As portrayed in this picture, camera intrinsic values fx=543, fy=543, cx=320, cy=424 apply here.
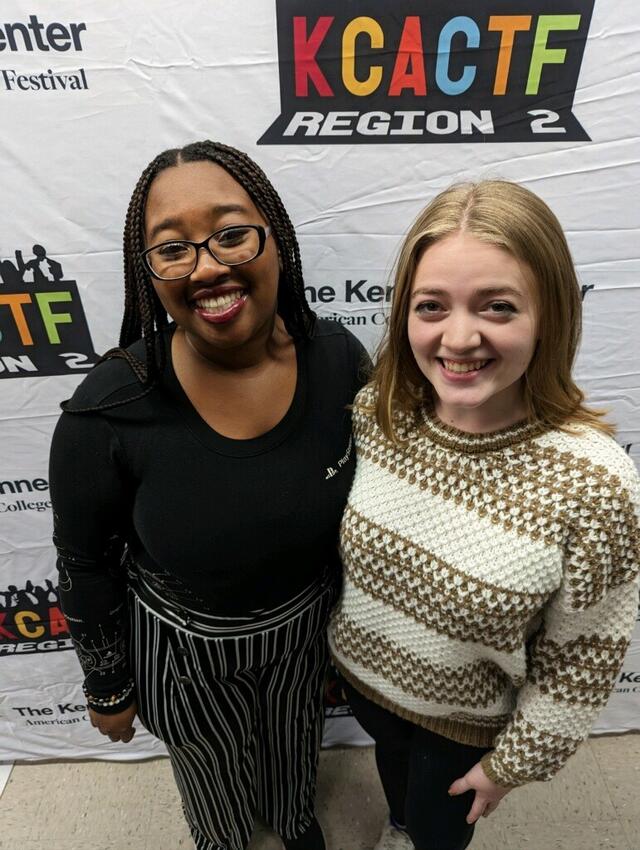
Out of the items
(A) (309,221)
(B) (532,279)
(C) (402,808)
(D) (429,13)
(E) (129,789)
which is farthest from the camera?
(E) (129,789)

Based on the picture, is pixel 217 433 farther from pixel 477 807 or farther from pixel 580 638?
pixel 477 807

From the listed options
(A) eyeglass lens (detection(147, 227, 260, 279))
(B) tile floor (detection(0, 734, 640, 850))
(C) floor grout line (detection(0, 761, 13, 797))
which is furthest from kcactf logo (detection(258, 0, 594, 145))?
(C) floor grout line (detection(0, 761, 13, 797))

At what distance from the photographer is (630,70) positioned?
3.20 ft

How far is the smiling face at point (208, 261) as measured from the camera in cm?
69

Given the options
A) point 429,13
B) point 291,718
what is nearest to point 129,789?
point 291,718

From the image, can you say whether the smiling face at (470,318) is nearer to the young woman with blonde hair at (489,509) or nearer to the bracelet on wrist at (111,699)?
the young woman with blonde hair at (489,509)

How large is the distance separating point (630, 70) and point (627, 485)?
0.78 metres

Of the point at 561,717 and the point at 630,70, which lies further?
the point at 630,70

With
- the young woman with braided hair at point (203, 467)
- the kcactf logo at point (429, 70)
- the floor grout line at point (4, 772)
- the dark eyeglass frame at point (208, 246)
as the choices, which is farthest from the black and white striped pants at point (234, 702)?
the kcactf logo at point (429, 70)

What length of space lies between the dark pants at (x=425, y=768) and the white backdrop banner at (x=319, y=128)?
2.65 ft

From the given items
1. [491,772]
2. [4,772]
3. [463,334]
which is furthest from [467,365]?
[4,772]

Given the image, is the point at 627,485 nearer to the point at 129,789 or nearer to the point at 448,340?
the point at 448,340

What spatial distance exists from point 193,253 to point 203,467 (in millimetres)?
295

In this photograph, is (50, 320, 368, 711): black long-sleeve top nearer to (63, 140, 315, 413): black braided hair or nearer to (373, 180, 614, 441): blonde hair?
(63, 140, 315, 413): black braided hair
